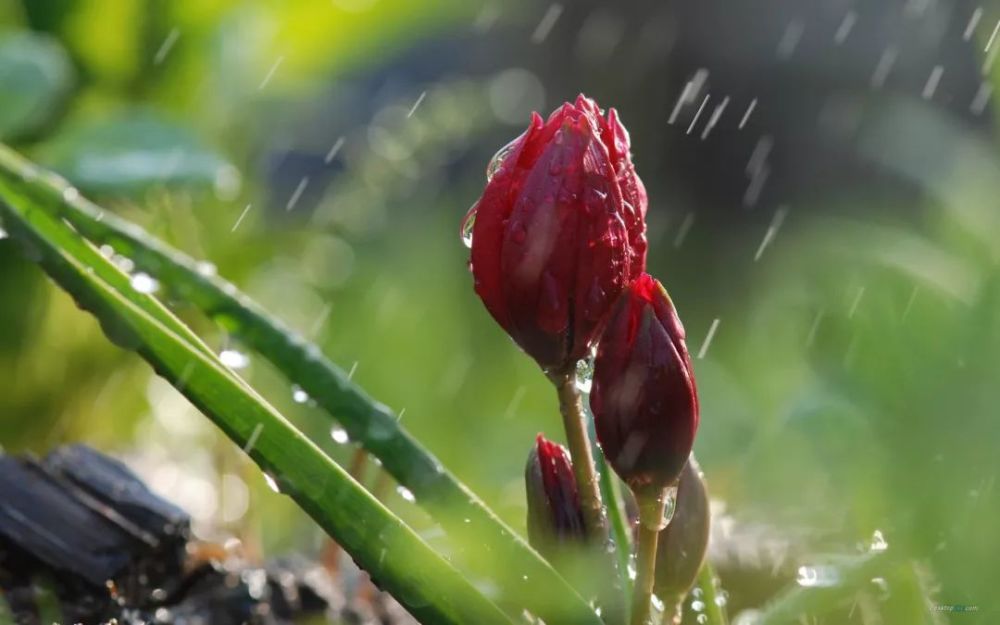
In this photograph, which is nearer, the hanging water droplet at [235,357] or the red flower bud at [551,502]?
the red flower bud at [551,502]

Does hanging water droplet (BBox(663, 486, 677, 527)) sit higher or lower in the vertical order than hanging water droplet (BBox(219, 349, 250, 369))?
higher

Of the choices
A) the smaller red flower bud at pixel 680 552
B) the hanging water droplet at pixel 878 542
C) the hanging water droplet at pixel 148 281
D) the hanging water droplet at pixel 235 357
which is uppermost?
the hanging water droplet at pixel 878 542

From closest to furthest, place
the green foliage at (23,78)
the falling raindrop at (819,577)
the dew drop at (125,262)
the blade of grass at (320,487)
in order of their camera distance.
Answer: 1. the blade of grass at (320,487)
2. the falling raindrop at (819,577)
3. the dew drop at (125,262)
4. the green foliage at (23,78)

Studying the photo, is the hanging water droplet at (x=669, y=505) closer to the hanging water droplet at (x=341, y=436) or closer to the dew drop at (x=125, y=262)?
the hanging water droplet at (x=341, y=436)

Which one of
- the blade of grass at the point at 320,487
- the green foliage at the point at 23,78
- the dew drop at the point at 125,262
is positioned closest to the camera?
the blade of grass at the point at 320,487

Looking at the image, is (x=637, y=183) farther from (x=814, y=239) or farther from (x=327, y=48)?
(x=814, y=239)

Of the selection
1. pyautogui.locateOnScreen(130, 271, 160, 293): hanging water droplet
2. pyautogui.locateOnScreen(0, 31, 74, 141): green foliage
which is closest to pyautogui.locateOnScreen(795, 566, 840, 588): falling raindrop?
pyautogui.locateOnScreen(130, 271, 160, 293): hanging water droplet

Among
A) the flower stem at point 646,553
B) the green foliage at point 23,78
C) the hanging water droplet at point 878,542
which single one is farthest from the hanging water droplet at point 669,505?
the green foliage at point 23,78

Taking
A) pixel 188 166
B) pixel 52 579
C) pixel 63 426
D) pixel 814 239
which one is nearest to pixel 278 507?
pixel 63 426

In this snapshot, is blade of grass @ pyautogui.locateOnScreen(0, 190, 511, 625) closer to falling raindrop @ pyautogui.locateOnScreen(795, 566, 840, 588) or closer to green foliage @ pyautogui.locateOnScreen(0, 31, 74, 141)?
falling raindrop @ pyautogui.locateOnScreen(795, 566, 840, 588)
